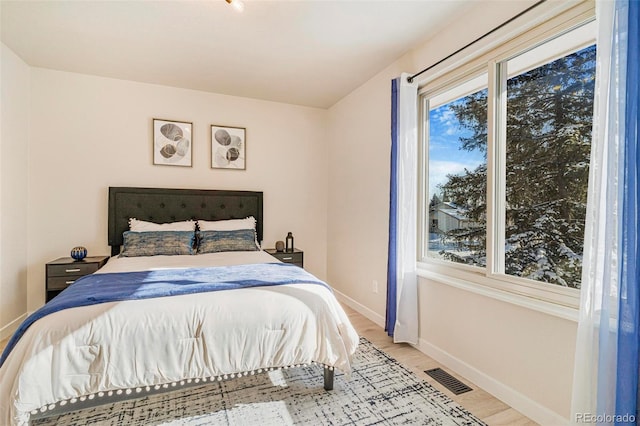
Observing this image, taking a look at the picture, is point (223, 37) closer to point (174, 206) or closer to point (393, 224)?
point (174, 206)

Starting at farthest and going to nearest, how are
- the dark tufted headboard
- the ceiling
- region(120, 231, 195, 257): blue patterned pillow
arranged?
the dark tufted headboard, region(120, 231, 195, 257): blue patterned pillow, the ceiling

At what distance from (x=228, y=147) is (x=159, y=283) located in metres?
2.42

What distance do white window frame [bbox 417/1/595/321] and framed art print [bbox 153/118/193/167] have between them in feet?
8.95

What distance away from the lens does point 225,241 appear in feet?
11.6

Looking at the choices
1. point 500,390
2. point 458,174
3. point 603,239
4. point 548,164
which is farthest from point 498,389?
point 458,174

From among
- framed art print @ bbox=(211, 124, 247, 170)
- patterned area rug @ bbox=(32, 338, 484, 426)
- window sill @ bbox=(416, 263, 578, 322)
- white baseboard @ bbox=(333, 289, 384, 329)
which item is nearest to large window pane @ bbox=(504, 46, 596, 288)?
window sill @ bbox=(416, 263, 578, 322)

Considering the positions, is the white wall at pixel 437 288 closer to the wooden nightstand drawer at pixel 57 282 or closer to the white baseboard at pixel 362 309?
the white baseboard at pixel 362 309

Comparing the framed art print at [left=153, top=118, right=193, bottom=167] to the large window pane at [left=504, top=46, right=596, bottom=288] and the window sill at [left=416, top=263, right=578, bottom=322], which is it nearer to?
the window sill at [left=416, top=263, right=578, bottom=322]

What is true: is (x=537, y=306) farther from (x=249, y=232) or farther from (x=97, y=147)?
(x=97, y=147)

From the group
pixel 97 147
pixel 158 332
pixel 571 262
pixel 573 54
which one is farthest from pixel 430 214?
pixel 97 147

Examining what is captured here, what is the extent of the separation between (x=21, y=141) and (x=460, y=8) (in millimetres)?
4176

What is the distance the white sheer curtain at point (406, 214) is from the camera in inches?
110

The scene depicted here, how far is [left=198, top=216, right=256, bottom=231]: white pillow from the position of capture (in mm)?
3732

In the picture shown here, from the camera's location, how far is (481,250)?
94.4 inches
